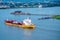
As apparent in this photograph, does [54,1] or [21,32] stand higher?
[54,1]

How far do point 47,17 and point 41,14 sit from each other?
0.31ft

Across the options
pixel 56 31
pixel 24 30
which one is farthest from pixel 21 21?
pixel 56 31

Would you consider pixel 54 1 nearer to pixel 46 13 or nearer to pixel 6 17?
pixel 46 13

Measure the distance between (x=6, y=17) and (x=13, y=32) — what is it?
240 mm

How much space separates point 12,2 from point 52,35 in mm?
732

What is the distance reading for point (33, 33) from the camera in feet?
17.7

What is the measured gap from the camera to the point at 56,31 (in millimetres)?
5371

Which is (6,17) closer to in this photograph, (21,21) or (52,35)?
(21,21)

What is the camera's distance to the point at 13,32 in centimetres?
543

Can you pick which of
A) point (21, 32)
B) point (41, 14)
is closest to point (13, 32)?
point (21, 32)

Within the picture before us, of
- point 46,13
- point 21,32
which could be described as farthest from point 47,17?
point 21,32

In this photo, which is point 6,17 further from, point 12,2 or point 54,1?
point 54,1

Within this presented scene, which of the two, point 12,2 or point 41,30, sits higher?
point 12,2

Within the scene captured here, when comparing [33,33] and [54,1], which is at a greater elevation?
[54,1]
